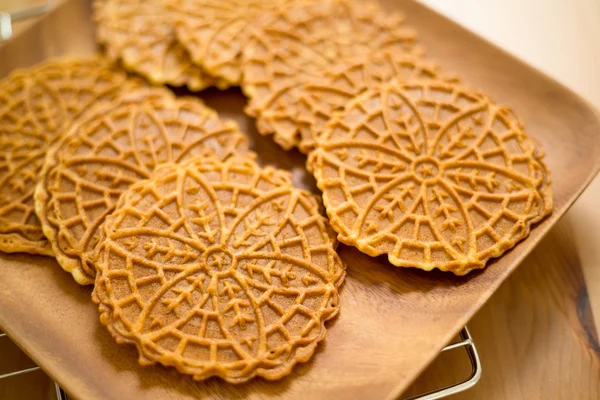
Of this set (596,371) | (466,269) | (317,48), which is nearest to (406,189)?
(466,269)

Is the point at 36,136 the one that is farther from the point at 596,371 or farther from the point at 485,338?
the point at 596,371

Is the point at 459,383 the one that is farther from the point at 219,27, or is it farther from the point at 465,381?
the point at 219,27

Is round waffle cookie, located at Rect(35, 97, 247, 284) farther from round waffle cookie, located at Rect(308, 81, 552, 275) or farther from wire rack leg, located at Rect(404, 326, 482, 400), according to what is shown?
wire rack leg, located at Rect(404, 326, 482, 400)

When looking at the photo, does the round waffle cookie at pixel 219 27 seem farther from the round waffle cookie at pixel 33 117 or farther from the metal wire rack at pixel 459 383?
the metal wire rack at pixel 459 383

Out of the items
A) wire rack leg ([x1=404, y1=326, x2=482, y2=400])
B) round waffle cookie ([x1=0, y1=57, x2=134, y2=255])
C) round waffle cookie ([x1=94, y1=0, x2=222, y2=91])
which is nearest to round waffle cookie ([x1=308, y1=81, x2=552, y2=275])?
wire rack leg ([x1=404, y1=326, x2=482, y2=400])

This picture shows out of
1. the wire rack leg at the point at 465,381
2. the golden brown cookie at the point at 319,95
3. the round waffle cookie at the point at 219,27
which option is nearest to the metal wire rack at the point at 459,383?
the wire rack leg at the point at 465,381

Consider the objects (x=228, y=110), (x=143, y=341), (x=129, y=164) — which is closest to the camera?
(x=143, y=341)
